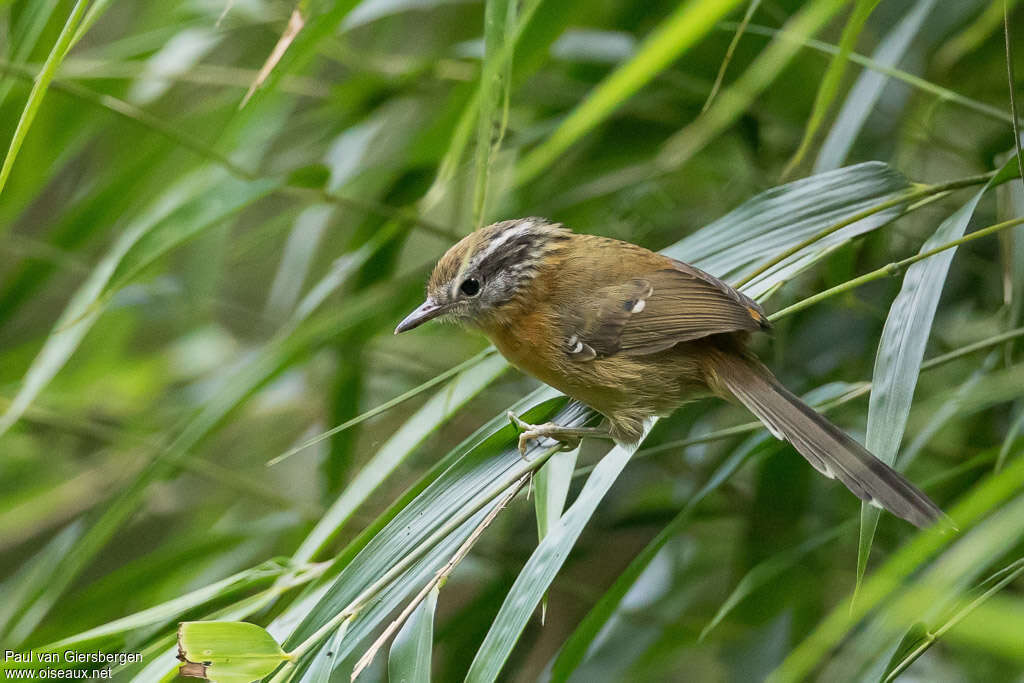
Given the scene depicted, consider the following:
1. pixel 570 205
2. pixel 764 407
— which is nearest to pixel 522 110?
pixel 570 205

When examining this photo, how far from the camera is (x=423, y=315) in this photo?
2258 millimetres

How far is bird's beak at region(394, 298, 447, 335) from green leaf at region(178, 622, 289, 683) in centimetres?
91

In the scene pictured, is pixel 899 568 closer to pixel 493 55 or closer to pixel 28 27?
pixel 493 55

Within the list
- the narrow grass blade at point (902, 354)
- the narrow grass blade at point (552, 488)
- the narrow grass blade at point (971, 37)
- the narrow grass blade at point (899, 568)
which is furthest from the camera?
the narrow grass blade at point (971, 37)

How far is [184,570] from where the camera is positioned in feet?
9.93

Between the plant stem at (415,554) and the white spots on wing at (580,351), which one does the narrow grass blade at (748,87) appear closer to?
the white spots on wing at (580,351)

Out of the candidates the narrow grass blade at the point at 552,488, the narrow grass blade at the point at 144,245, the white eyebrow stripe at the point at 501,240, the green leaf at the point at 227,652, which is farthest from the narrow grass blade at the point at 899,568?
the narrow grass blade at the point at 144,245

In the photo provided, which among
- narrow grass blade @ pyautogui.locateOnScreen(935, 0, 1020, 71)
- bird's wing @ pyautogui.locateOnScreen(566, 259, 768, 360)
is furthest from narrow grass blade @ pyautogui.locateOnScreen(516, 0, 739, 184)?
narrow grass blade @ pyautogui.locateOnScreen(935, 0, 1020, 71)

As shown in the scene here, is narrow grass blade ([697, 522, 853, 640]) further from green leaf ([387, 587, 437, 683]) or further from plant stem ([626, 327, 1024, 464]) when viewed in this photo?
green leaf ([387, 587, 437, 683])

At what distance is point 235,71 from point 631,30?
1206 millimetres

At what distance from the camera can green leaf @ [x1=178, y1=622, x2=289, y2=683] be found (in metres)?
1.37

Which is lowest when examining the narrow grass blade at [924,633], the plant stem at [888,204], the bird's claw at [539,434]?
the narrow grass blade at [924,633]

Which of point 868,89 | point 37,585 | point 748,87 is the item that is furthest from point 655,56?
point 37,585

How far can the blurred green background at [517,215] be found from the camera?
2287 millimetres
